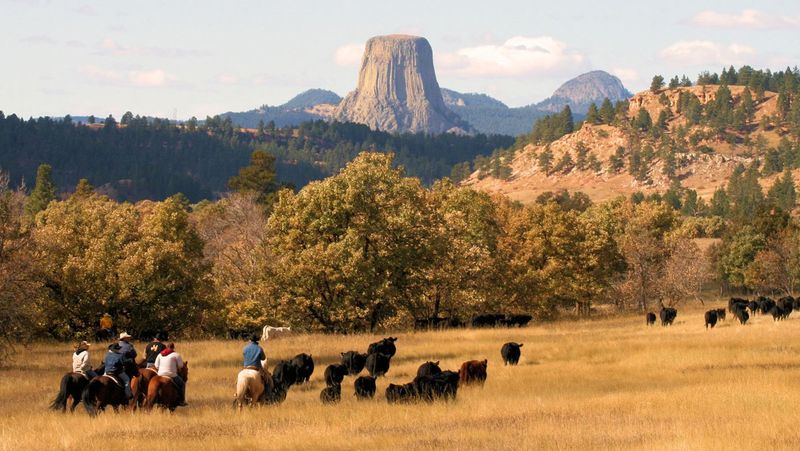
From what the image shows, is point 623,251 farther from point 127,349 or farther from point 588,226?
point 127,349

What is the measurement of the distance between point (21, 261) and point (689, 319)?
4187 centimetres

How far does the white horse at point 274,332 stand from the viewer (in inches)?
2009

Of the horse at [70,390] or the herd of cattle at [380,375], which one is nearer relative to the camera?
the horse at [70,390]

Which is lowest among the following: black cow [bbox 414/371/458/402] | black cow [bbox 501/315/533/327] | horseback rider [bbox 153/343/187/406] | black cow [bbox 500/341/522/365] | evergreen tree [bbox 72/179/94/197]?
black cow [bbox 501/315/533/327]

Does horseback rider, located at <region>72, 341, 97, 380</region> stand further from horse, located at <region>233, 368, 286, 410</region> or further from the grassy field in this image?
horse, located at <region>233, 368, 286, 410</region>

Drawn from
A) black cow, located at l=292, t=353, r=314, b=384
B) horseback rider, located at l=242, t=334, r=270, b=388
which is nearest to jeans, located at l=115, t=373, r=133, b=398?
horseback rider, located at l=242, t=334, r=270, b=388

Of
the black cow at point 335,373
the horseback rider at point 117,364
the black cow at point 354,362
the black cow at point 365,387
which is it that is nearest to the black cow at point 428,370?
the black cow at point 365,387

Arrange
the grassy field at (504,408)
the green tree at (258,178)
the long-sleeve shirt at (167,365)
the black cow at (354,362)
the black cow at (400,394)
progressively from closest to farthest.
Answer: the grassy field at (504,408) → the long-sleeve shirt at (167,365) → the black cow at (400,394) → the black cow at (354,362) → the green tree at (258,178)

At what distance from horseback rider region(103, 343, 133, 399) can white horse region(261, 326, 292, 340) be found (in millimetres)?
24503

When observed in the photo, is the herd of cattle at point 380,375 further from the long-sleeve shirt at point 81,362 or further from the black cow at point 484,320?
the black cow at point 484,320

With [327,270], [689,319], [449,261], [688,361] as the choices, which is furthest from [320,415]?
[689,319]

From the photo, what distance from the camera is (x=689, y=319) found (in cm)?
6400

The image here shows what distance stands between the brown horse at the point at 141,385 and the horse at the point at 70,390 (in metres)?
1.32

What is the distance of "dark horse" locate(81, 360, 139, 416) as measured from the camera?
81.2 feet
